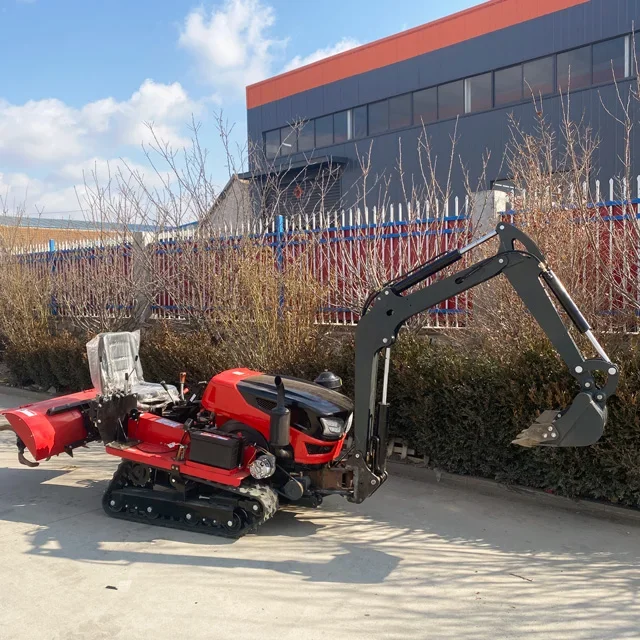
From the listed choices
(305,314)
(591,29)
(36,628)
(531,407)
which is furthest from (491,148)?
(36,628)

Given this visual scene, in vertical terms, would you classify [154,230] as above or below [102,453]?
above

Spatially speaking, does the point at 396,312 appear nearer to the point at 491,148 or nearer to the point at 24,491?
the point at 24,491

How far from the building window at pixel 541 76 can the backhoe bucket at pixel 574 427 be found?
16.8 metres

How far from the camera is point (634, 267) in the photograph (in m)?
6.14

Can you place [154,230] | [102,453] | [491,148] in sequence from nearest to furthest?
[102,453], [154,230], [491,148]

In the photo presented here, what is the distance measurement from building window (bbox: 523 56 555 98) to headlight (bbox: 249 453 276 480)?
55.8 ft

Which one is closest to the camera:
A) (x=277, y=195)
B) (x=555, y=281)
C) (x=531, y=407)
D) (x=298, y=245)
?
(x=555, y=281)

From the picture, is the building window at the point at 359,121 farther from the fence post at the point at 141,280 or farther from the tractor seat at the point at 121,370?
the tractor seat at the point at 121,370

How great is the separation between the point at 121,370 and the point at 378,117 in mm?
19812

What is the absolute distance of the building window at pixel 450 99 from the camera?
20922 millimetres

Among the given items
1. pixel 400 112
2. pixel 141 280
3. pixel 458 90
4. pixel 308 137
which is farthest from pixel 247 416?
pixel 308 137

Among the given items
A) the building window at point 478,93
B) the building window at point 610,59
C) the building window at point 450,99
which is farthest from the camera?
the building window at point 450,99

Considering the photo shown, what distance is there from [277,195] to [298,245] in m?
1.04

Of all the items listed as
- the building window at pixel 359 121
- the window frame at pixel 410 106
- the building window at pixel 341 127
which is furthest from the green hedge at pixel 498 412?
the building window at pixel 341 127
